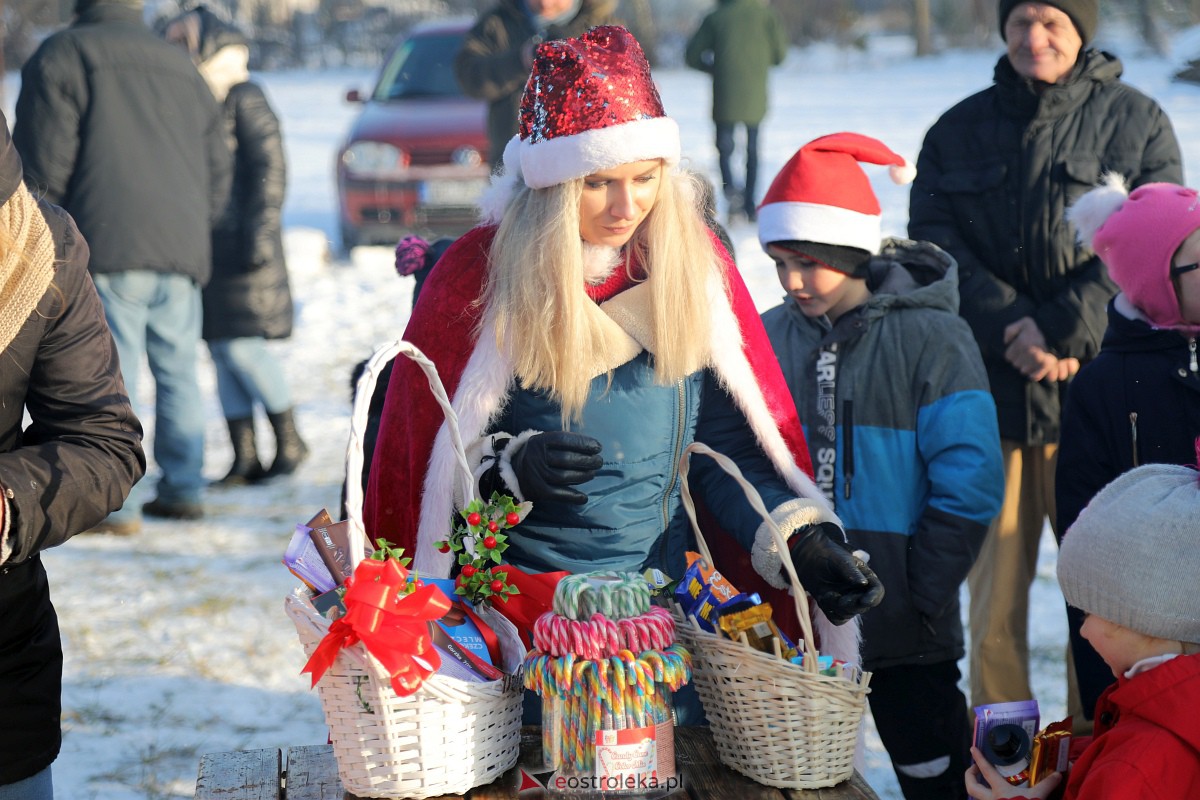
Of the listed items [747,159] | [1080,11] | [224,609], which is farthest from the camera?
[747,159]

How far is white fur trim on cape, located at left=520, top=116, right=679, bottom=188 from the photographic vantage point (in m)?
2.34

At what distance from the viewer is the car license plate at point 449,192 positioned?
1005cm

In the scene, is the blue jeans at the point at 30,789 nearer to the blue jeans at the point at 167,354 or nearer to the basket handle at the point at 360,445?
the basket handle at the point at 360,445

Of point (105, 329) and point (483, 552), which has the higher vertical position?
point (105, 329)

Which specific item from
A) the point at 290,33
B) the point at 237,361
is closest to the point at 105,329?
the point at 237,361

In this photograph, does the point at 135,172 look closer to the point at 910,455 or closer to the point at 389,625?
the point at 910,455

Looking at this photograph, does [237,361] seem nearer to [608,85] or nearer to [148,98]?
[148,98]

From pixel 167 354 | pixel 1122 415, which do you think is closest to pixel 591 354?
pixel 1122 415

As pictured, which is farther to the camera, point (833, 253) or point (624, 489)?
point (833, 253)

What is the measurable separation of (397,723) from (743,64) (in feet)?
31.8

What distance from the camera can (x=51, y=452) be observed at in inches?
76.2

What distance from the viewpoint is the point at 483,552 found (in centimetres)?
205

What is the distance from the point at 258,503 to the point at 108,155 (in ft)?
5.67

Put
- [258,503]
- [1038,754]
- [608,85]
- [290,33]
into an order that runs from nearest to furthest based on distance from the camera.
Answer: [1038,754]
[608,85]
[258,503]
[290,33]
